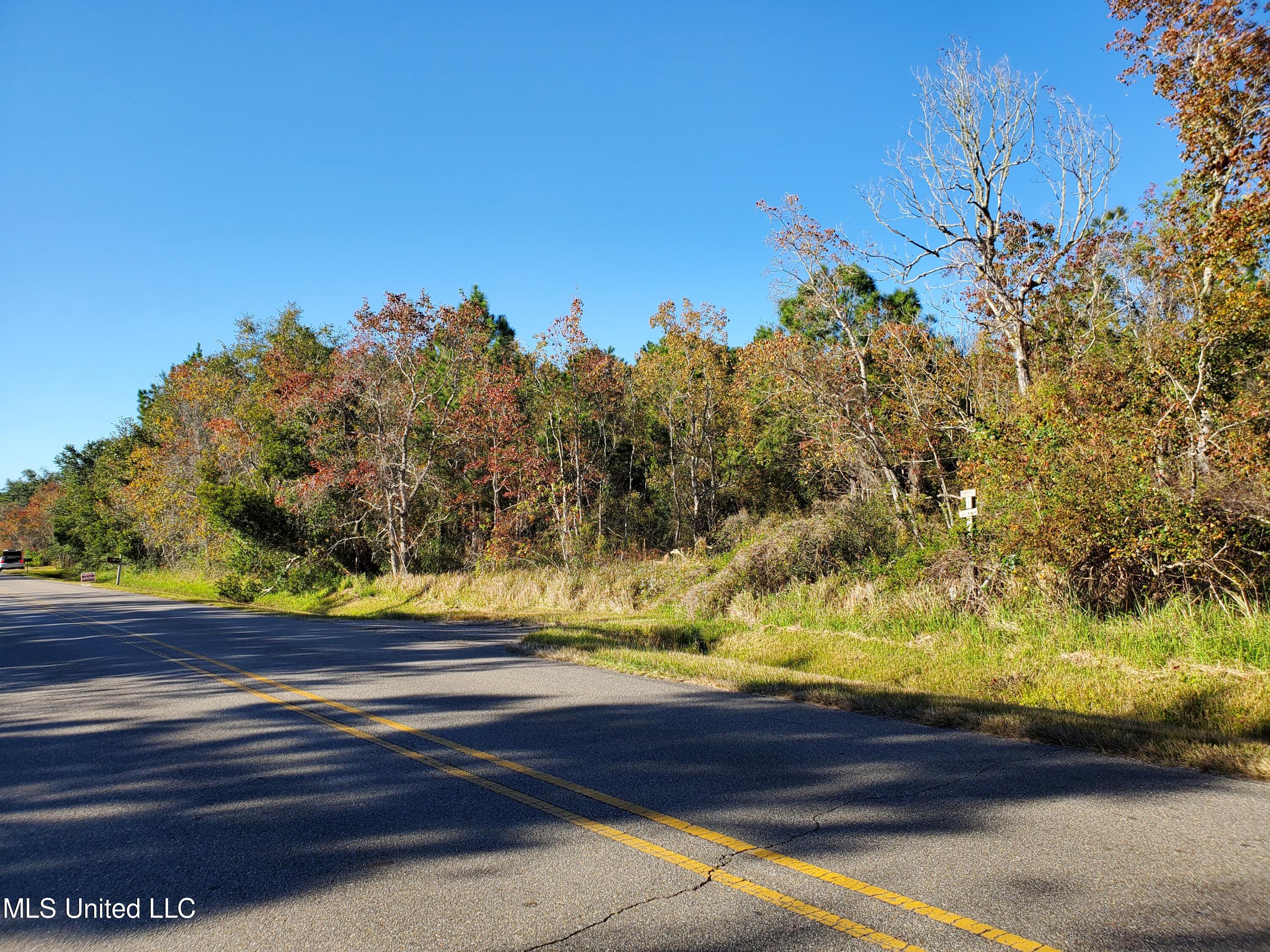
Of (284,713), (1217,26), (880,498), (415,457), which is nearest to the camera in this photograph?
(284,713)

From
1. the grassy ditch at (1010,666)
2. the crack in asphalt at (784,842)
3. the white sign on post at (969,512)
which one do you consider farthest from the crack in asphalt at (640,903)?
the white sign on post at (969,512)

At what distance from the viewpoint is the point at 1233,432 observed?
11367 millimetres

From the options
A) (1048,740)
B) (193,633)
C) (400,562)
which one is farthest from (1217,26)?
(400,562)

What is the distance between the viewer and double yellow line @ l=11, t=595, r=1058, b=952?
3.58 metres

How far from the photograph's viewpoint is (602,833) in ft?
15.8

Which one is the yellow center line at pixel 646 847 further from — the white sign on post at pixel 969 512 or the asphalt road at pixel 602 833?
the white sign on post at pixel 969 512

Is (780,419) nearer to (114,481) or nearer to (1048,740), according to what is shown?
(1048,740)

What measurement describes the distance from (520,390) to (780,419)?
1158 centimetres

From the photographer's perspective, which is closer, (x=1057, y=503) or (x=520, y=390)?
(x=1057, y=503)

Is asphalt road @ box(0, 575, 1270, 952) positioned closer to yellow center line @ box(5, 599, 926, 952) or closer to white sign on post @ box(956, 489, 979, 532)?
yellow center line @ box(5, 599, 926, 952)

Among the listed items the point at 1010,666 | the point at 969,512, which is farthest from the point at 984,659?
the point at 969,512

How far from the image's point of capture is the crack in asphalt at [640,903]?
140 inches

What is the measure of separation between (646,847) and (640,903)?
2.23ft

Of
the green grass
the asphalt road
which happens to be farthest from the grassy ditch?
the asphalt road
